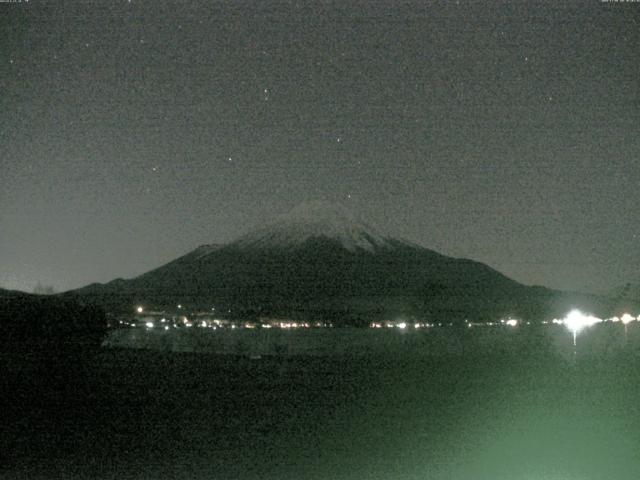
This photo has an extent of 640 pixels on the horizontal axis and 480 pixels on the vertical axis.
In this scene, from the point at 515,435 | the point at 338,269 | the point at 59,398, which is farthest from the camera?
the point at 338,269

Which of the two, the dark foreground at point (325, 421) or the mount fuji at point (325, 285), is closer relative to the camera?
the dark foreground at point (325, 421)

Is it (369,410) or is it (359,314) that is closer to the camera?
(369,410)

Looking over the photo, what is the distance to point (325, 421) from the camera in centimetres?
1323

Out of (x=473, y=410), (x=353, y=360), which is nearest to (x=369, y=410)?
(x=473, y=410)

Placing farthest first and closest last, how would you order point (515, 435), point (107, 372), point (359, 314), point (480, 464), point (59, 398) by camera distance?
point (359, 314), point (107, 372), point (59, 398), point (515, 435), point (480, 464)

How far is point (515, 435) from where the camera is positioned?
1197 cm

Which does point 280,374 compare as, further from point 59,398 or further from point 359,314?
point 359,314

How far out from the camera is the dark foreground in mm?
10164

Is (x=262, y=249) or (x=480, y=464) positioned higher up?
(x=262, y=249)

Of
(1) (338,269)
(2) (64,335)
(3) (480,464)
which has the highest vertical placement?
(1) (338,269)

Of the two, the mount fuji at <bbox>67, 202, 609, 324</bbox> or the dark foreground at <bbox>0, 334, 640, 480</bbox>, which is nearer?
the dark foreground at <bbox>0, 334, 640, 480</bbox>

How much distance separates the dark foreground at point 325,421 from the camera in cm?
1016

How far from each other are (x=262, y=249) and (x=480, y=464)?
459 feet

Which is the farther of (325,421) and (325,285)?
(325,285)
